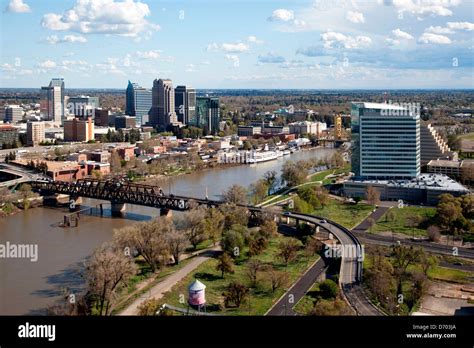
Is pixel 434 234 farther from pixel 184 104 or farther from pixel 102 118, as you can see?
pixel 184 104

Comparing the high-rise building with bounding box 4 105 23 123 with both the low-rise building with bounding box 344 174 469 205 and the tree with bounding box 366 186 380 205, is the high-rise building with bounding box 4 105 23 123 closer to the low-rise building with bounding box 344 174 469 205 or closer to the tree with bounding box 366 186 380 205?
the low-rise building with bounding box 344 174 469 205

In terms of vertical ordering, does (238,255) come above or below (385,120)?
below

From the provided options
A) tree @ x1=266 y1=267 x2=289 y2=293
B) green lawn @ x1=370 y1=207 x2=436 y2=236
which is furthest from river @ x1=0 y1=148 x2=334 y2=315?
green lawn @ x1=370 y1=207 x2=436 y2=236

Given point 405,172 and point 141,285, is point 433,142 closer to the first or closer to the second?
point 405,172

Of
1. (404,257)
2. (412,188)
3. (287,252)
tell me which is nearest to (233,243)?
(287,252)

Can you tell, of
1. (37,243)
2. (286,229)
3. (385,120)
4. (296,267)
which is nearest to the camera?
(296,267)

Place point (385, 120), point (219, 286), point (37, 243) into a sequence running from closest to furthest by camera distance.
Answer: point (219, 286) < point (37, 243) < point (385, 120)

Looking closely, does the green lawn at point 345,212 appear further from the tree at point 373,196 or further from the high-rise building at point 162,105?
the high-rise building at point 162,105
